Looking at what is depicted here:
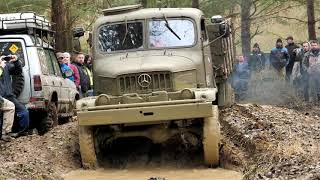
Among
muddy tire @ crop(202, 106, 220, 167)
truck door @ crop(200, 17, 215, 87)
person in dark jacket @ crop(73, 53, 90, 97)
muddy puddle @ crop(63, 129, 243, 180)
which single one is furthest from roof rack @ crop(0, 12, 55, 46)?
muddy tire @ crop(202, 106, 220, 167)

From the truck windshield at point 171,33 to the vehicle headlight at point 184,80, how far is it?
61 centimetres

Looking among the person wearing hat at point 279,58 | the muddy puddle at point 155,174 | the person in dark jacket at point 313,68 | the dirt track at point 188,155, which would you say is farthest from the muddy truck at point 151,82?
the person wearing hat at point 279,58

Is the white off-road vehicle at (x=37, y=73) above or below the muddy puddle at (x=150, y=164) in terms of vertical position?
above

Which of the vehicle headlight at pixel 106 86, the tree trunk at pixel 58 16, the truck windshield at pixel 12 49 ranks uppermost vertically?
the tree trunk at pixel 58 16

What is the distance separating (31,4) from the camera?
21.2 m

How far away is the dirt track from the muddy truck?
0.34 metres

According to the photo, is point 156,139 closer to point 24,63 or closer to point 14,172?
point 14,172

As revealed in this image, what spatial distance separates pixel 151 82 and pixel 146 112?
3.35ft

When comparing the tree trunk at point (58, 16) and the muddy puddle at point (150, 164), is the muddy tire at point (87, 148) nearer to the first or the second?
the muddy puddle at point (150, 164)

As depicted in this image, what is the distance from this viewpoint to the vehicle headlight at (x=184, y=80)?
31.9ft

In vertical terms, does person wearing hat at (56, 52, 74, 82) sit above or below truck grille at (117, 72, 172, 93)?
above

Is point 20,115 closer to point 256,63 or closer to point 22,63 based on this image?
point 22,63

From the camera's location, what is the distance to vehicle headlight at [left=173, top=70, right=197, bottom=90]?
31.9 feet

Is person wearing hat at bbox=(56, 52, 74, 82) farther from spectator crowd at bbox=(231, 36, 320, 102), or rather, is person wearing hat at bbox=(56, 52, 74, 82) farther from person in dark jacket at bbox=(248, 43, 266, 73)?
person in dark jacket at bbox=(248, 43, 266, 73)
